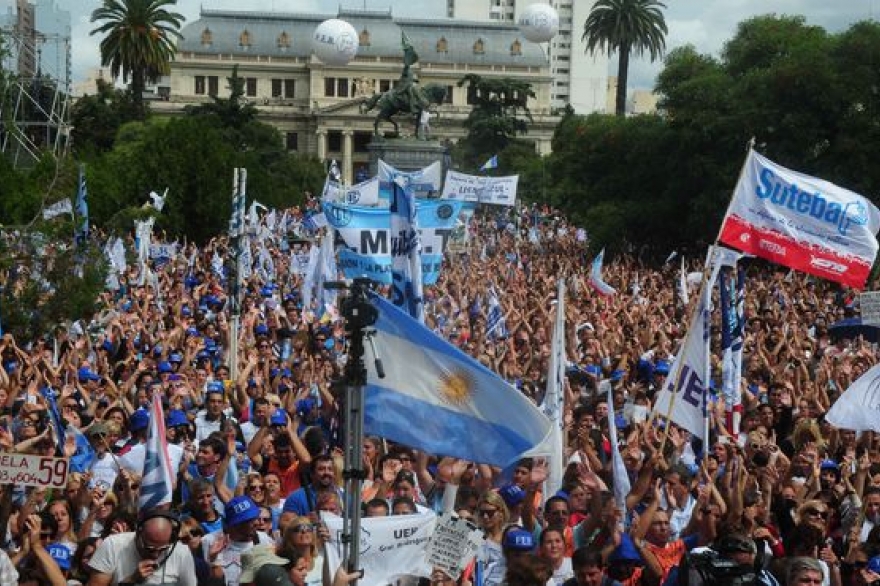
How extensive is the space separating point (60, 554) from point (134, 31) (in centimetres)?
5850

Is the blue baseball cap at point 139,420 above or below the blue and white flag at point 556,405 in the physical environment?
below

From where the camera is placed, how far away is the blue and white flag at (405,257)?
14023mm

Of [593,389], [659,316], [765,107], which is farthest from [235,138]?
[593,389]

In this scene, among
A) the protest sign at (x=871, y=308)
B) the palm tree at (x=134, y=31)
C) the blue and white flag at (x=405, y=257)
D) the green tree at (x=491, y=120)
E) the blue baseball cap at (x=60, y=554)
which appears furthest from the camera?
the green tree at (x=491, y=120)

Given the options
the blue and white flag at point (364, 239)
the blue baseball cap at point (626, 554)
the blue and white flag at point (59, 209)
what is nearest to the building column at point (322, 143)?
the blue and white flag at point (59, 209)

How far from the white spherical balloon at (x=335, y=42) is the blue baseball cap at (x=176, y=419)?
7250cm

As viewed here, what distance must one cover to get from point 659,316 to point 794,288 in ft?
22.3

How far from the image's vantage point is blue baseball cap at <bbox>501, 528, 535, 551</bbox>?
7508 millimetres

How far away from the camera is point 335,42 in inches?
3329

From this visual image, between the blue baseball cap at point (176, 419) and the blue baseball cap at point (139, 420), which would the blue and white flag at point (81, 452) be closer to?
the blue baseball cap at point (139, 420)

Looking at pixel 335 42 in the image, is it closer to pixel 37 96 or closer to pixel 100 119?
pixel 100 119

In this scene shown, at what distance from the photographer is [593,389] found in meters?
14.8

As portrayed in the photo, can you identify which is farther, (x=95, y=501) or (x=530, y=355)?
(x=530, y=355)

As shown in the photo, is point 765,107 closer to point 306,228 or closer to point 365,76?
point 306,228
